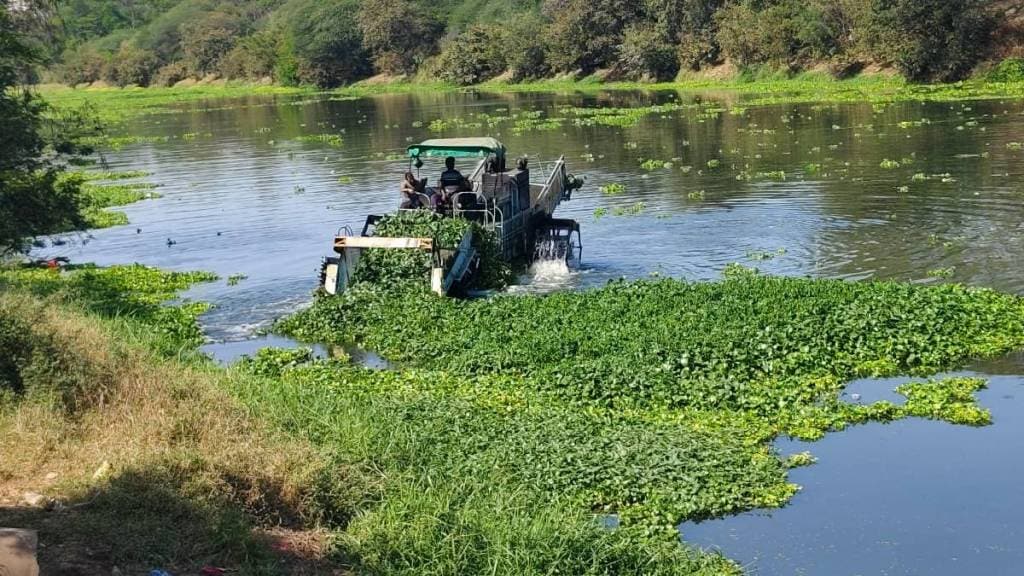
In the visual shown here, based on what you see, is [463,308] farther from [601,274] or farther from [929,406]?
[929,406]

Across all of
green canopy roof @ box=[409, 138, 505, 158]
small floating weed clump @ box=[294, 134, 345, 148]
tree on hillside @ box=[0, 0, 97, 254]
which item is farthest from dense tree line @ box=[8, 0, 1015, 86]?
small floating weed clump @ box=[294, 134, 345, 148]

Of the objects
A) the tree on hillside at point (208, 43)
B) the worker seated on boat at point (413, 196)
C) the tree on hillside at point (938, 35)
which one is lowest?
the worker seated on boat at point (413, 196)

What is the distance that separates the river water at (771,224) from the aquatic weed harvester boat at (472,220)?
3.68 feet

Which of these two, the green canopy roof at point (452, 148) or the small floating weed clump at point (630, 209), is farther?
the small floating weed clump at point (630, 209)

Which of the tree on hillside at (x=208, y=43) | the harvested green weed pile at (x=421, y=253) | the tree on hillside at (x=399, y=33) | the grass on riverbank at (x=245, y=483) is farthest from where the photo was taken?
the tree on hillside at (x=208, y=43)

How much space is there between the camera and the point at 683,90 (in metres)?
73.7

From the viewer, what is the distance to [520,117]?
194 feet

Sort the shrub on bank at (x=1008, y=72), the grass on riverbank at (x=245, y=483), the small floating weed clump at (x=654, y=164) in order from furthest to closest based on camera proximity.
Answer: the shrub on bank at (x=1008, y=72), the small floating weed clump at (x=654, y=164), the grass on riverbank at (x=245, y=483)

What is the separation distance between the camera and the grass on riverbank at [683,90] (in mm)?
53969

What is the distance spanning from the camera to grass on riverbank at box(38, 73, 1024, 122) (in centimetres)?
5397

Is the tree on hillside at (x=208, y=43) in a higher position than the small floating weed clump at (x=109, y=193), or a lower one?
higher

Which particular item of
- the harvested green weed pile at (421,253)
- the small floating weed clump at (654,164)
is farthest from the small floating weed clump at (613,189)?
the harvested green weed pile at (421,253)

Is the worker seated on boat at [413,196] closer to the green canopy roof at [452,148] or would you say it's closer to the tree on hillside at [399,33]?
the green canopy roof at [452,148]

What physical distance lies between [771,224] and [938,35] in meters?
38.0
